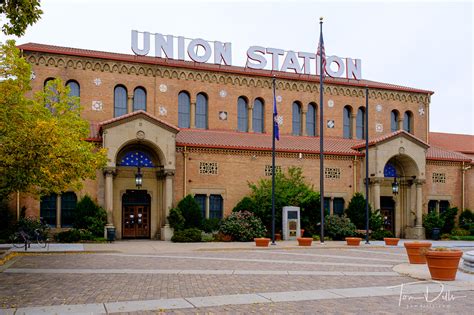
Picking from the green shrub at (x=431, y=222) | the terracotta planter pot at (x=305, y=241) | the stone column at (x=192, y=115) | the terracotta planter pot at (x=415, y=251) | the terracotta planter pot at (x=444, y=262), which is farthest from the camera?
the stone column at (x=192, y=115)

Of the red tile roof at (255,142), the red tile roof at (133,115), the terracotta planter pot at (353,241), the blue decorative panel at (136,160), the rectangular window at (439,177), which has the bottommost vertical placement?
the terracotta planter pot at (353,241)

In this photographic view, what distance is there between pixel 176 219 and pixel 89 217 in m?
5.36

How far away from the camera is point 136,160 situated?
35.2 meters

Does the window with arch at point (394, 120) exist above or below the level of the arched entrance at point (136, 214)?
above

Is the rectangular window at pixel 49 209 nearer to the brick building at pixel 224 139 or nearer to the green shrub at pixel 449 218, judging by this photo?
the brick building at pixel 224 139

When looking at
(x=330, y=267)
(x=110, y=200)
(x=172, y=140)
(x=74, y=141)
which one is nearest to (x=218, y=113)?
(x=172, y=140)

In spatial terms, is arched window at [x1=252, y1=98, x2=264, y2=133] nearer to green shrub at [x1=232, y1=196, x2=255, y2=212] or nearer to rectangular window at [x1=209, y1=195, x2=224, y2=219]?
rectangular window at [x1=209, y1=195, x2=224, y2=219]

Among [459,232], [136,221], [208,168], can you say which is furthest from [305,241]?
[459,232]

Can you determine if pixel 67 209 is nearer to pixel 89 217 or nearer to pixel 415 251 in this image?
pixel 89 217

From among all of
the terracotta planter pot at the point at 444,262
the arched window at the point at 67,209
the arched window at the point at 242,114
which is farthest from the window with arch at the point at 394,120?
the terracotta planter pot at the point at 444,262

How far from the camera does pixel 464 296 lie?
12469 millimetres

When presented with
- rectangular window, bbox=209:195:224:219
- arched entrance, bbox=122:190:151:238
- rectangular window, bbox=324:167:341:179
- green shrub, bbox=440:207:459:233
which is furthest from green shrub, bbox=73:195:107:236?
green shrub, bbox=440:207:459:233

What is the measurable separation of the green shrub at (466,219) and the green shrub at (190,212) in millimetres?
21590

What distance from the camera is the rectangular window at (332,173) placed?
39.3 m
